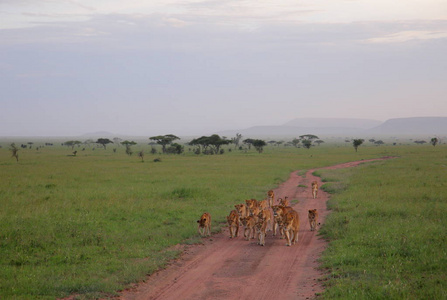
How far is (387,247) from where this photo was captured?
1123 centimetres

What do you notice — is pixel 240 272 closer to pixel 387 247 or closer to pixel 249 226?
pixel 249 226

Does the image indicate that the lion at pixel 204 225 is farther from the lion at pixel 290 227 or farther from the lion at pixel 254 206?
the lion at pixel 290 227

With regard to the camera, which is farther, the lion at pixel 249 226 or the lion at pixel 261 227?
the lion at pixel 249 226

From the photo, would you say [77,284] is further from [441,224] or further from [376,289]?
[441,224]

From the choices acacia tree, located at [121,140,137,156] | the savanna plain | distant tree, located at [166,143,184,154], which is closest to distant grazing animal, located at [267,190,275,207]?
the savanna plain

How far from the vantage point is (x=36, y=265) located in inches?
420

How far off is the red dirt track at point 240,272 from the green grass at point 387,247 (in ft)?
1.96

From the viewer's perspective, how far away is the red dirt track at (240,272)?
28.7 ft

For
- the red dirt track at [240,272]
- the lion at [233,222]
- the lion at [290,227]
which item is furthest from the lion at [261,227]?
the lion at [233,222]

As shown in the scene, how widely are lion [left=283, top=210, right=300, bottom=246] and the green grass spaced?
1.27 m

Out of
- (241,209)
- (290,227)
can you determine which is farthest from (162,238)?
(290,227)

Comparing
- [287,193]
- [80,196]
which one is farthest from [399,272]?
[80,196]

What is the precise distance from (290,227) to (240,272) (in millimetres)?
3280

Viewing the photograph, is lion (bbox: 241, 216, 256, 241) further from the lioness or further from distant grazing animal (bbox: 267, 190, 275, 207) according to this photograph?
distant grazing animal (bbox: 267, 190, 275, 207)
